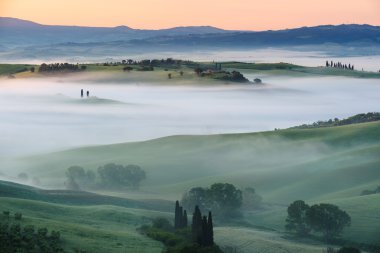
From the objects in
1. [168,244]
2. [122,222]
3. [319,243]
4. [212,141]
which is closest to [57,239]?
[168,244]

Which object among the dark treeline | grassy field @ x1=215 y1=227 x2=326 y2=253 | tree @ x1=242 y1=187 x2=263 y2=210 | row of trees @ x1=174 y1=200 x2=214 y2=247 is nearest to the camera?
the dark treeline

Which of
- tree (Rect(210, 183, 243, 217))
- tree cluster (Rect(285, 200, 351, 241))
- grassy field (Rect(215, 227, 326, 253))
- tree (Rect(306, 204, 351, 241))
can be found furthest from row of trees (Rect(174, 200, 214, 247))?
tree (Rect(210, 183, 243, 217))

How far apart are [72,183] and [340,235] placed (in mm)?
65659

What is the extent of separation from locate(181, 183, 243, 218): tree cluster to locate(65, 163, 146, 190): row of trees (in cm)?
3043

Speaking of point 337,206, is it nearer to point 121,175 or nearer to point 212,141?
point 121,175

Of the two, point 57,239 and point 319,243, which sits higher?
point 57,239

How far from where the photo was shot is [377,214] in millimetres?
99750

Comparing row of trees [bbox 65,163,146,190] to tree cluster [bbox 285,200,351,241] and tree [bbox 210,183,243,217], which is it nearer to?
tree [bbox 210,183,243,217]

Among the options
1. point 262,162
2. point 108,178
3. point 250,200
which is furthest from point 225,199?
point 262,162

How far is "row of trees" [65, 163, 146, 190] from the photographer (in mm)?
148000

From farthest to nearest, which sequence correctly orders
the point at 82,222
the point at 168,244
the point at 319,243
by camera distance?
the point at 319,243
the point at 82,222
the point at 168,244

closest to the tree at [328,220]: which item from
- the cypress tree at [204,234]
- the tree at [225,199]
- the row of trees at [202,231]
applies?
the tree at [225,199]

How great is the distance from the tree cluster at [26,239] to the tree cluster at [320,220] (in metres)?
40.3

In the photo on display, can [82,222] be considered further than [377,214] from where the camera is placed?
No
